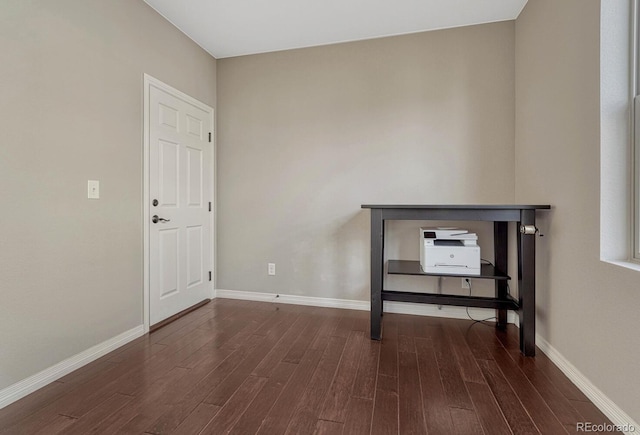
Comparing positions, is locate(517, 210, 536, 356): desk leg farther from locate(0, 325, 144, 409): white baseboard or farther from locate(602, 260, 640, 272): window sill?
locate(0, 325, 144, 409): white baseboard

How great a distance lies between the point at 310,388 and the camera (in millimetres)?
1665

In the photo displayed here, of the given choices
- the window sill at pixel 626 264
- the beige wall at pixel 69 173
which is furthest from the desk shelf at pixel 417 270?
the beige wall at pixel 69 173

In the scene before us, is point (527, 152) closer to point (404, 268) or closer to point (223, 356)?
point (404, 268)

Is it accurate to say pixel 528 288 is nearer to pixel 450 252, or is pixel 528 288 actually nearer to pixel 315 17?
pixel 450 252

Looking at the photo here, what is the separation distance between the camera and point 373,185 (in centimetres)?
286

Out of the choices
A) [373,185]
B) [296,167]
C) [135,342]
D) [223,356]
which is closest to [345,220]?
[373,185]

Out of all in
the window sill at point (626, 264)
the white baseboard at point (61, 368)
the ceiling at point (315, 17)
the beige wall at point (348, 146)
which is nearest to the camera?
the window sill at point (626, 264)

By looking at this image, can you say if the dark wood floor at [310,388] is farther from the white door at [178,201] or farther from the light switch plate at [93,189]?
the light switch plate at [93,189]

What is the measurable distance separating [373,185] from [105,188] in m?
2.12

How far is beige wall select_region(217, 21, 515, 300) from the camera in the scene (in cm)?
264

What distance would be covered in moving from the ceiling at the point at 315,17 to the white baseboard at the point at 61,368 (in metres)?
2.57

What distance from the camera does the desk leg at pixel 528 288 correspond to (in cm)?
200

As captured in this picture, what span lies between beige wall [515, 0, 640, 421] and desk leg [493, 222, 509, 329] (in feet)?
1.02

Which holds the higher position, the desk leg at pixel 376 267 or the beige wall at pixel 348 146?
the beige wall at pixel 348 146
